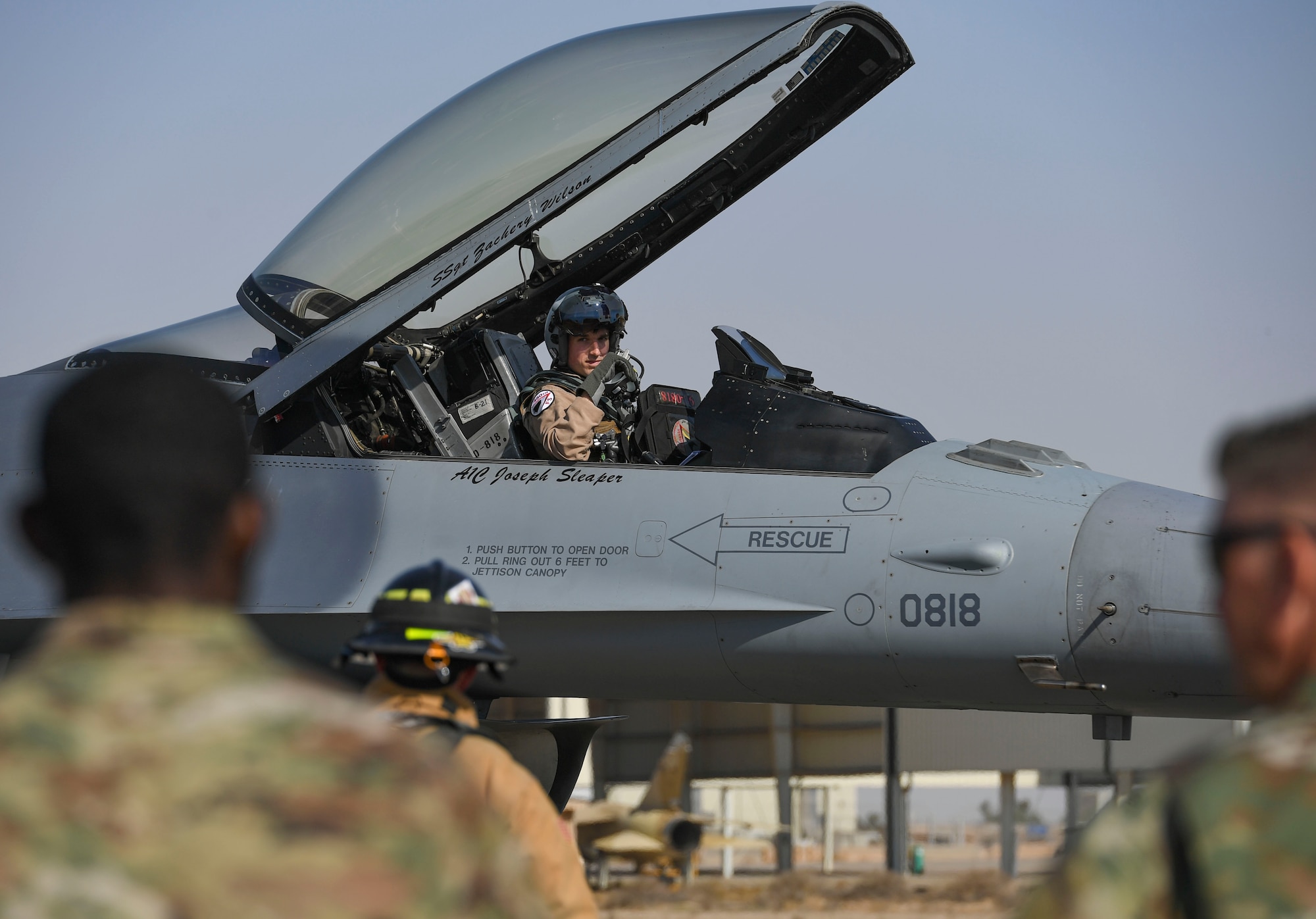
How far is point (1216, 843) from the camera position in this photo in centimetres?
124

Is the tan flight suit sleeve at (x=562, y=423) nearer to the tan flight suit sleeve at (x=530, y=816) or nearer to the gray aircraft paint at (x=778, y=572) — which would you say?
the gray aircraft paint at (x=778, y=572)

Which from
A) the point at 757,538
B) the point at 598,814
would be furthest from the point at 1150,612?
the point at 598,814

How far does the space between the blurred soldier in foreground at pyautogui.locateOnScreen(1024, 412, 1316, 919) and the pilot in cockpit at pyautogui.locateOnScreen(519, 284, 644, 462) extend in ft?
18.5

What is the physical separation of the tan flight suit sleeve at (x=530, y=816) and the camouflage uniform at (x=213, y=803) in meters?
0.98

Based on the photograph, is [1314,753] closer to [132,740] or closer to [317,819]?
[317,819]

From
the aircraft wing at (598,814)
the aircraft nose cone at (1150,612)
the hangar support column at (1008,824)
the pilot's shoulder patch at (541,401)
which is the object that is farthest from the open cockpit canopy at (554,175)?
the aircraft wing at (598,814)

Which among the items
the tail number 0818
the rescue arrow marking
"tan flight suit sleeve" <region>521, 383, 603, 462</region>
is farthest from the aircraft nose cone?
"tan flight suit sleeve" <region>521, 383, 603, 462</region>

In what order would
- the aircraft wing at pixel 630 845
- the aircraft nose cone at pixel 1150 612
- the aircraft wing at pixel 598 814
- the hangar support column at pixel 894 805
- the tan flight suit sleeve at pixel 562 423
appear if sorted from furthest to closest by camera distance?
1. the aircraft wing at pixel 598 814
2. the aircraft wing at pixel 630 845
3. the hangar support column at pixel 894 805
4. the tan flight suit sleeve at pixel 562 423
5. the aircraft nose cone at pixel 1150 612

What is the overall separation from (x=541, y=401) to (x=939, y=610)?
239cm

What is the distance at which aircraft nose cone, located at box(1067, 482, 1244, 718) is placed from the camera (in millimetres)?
5461

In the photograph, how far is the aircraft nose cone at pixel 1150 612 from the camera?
17.9ft

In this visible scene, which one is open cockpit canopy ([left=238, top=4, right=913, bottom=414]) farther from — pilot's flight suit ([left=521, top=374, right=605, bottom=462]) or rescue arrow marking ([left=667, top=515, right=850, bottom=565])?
rescue arrow marking ([left=667, top=515, right=850, bottom=565])

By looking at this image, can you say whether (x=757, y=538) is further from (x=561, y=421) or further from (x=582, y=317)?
(x=582, y=317)

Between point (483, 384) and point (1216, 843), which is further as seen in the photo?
point (483, 384)
